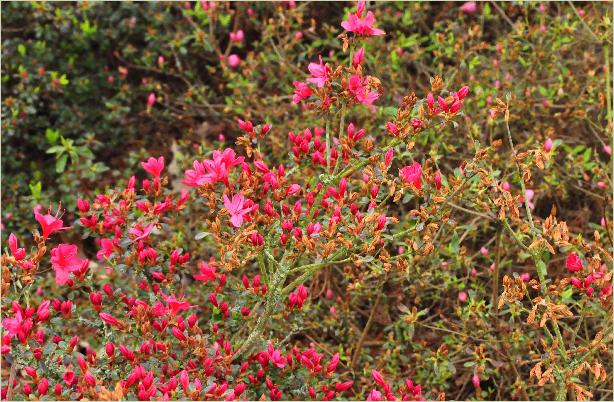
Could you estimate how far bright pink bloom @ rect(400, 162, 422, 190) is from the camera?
2.25 m

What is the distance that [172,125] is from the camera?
4648 mm

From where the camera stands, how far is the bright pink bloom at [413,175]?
2248mm

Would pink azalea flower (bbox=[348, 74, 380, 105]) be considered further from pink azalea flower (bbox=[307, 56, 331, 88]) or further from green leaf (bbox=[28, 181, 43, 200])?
green leaf (bbox=[28, 181, 43, 200])

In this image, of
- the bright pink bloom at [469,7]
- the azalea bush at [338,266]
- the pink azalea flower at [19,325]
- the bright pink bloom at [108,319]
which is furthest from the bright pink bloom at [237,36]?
the pink azalea flower at [19,325]

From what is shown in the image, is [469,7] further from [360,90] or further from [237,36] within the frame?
[360,90]

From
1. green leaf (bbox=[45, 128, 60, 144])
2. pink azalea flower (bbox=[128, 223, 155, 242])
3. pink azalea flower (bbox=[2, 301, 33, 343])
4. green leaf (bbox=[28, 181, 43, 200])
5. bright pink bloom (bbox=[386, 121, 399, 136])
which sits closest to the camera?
pink azalea flower (bbox=[2, 301, 33, 343])

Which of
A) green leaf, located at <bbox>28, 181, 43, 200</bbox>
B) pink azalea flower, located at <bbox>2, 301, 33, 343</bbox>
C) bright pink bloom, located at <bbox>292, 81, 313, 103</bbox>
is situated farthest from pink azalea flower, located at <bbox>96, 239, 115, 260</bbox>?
green leaf, located at <bbox>28, 181, 43, 200</bbox>

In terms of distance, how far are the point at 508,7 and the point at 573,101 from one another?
0.68 meters

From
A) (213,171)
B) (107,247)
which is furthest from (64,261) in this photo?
(213,171)

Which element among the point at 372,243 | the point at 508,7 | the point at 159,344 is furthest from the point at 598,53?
the point at 159,344

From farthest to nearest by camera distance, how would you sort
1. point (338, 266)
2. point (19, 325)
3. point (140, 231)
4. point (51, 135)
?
1. point (51, 135)
2. point (338, 266)
3. point (140, 231)
4. point (19, 325)

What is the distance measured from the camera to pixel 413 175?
225 centimetres

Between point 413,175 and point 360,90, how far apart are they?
12.1 inches

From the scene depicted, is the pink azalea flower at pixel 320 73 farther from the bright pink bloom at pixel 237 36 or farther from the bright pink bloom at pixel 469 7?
the bright pink bloom at pixel 469 7
